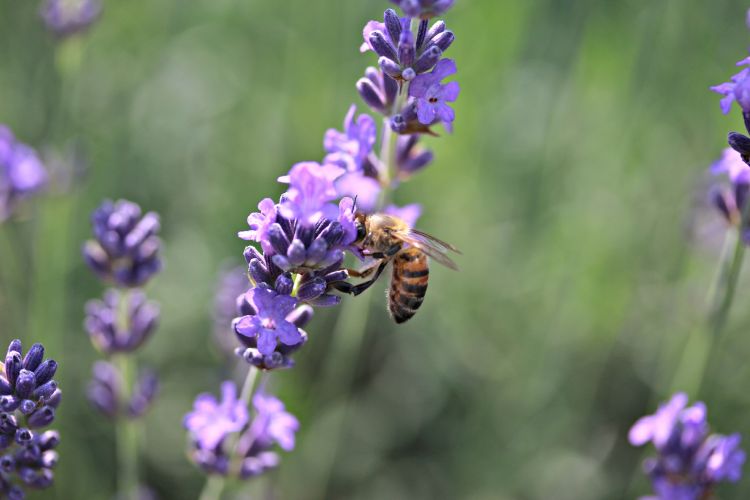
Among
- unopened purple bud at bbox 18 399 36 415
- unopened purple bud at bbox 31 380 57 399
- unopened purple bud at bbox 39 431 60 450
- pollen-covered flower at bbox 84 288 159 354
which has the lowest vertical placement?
unopened purple bud at bbox 39 431 60 450

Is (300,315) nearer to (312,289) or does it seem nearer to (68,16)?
(312,289)

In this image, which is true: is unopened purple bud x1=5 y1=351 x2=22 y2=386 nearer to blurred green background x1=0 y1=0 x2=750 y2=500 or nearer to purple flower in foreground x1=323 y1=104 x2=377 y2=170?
purple flower in foreground x1=323 y1=104 x2=377 y2=170

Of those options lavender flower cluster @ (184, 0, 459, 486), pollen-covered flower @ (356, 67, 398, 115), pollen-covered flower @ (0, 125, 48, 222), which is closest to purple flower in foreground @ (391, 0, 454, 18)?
lavender flower cluster @ (184, 0, 459, 486)

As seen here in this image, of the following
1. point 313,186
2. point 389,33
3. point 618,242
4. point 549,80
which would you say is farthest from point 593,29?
point 313,186

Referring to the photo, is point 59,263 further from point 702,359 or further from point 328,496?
point 702,359

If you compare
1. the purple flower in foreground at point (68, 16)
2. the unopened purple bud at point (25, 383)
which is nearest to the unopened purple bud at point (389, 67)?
the unopened purple bud at point (25, 383)
